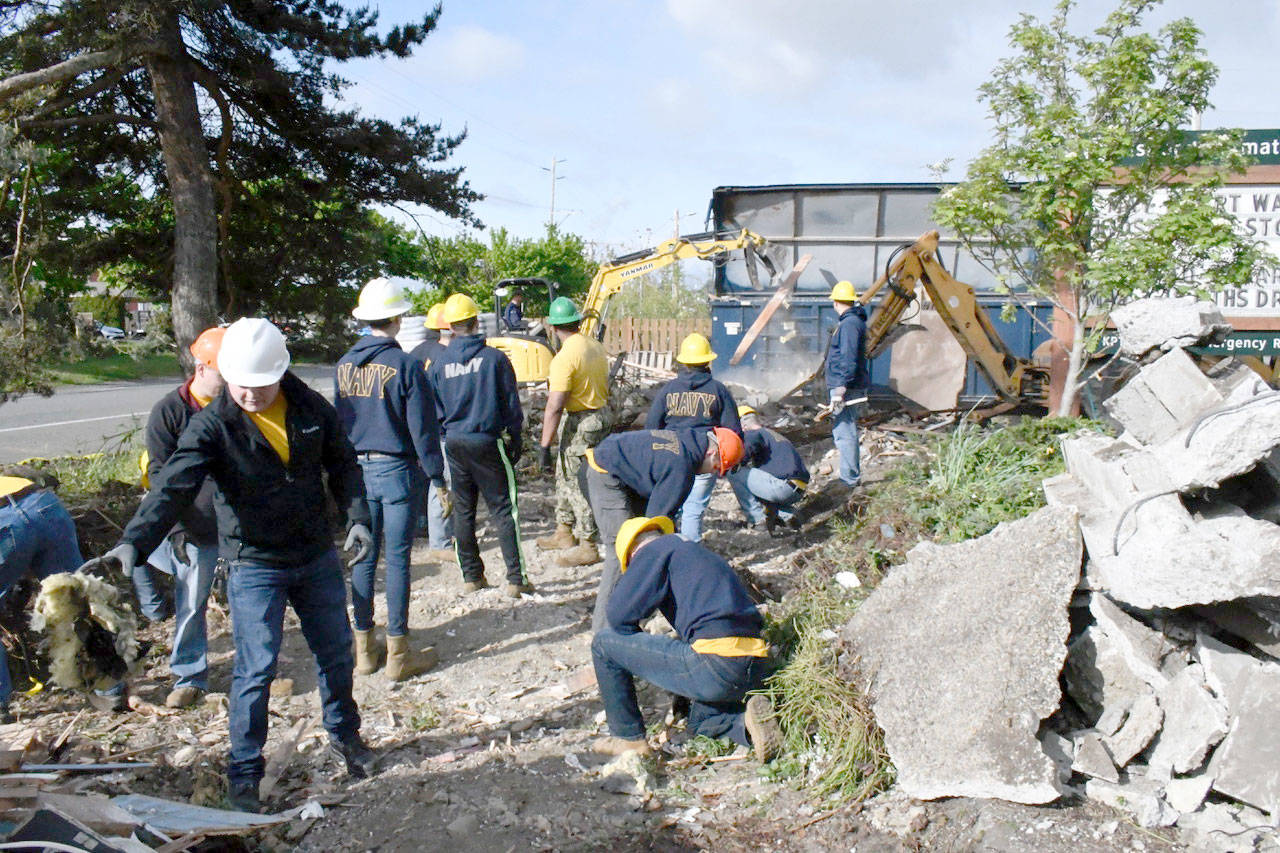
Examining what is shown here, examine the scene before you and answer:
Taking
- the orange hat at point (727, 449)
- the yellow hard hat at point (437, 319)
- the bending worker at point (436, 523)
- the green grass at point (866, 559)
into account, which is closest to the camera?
the green grass at point (866, 559)

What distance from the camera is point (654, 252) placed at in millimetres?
11250

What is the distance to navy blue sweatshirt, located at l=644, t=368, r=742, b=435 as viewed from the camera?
617 centimetres

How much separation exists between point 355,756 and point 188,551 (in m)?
1.40

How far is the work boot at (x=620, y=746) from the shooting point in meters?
3.87

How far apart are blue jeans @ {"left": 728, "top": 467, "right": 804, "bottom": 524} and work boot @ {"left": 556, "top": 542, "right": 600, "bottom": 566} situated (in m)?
1.23

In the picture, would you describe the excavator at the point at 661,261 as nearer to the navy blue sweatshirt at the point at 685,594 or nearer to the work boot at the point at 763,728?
the navy blue sweatshirt at the point at 685,594

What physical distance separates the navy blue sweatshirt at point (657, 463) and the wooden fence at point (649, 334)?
12.3m

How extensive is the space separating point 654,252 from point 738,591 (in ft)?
26.1

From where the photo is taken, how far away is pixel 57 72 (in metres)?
5.79

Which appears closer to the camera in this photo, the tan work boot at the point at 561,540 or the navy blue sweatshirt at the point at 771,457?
the navy blue sweatshirt at the point at 771,457

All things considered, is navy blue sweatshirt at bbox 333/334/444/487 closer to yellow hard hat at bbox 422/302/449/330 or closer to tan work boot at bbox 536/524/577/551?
tan work boot at bbox 536/524/577/551

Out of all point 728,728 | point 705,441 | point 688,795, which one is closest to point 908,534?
point 705,441

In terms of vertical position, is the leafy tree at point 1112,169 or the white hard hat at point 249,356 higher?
the leafy tree at point 1112,169

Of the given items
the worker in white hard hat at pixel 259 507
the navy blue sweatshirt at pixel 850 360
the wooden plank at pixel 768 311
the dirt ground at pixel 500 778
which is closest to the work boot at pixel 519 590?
the dirt ground at pixel 500 778
